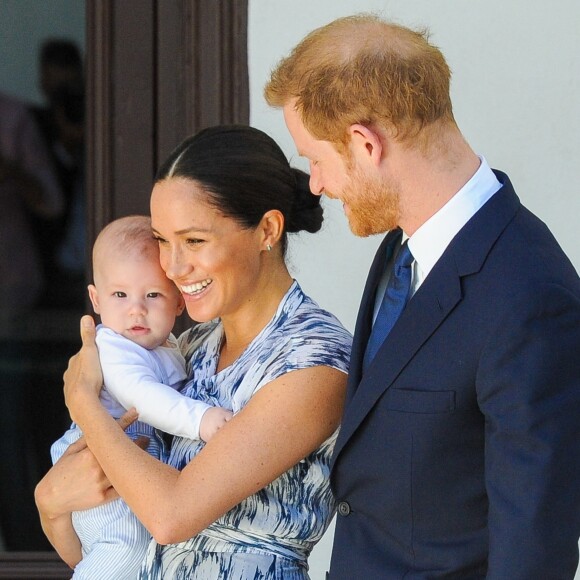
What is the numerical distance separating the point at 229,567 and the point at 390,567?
1.35 feet

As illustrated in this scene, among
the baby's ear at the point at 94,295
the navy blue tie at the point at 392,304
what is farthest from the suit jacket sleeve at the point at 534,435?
the baby's ear at the point at 94,295

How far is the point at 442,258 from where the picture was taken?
193 cm

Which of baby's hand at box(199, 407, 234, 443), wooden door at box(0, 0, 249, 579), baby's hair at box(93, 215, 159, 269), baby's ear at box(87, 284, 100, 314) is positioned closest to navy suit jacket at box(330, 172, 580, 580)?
baby's hand at box(199, 407, 234, 443)

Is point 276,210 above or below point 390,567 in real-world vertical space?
above

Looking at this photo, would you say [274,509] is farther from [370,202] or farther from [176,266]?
[370,202]

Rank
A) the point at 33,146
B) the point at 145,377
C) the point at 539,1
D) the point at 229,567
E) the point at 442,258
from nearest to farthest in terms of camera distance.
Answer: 1. the point at 442,258
2. the point at 229,567
3. the point at 145,377
4. the point at 539,1
5. the point at 33,146

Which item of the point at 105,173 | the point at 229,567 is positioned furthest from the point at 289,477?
the point at 105,173

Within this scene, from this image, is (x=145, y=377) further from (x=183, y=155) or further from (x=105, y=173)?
(x=105, y=173)

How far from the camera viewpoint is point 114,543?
2.44 meters

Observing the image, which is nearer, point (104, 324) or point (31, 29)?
point (104, 324)

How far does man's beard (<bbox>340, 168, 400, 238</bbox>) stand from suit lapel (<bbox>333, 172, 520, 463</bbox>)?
0.43 ft

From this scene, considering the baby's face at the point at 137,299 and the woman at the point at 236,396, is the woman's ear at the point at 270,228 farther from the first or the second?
the baby's face at the point at 137,299

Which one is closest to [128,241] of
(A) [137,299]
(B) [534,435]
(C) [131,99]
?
(A) [137,299]

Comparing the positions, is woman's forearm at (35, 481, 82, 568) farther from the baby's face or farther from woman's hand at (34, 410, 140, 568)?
the baby's face
